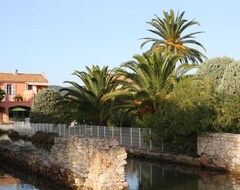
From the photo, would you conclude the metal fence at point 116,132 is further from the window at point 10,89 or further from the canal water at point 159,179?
the window at point 10,89

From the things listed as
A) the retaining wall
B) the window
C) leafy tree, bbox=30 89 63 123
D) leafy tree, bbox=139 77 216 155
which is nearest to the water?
the retaining wall

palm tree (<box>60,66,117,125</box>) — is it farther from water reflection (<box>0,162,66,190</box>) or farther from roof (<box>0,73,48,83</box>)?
roof (<box>0,73,48,83</box>)

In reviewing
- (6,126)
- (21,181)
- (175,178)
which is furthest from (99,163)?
(6,126)

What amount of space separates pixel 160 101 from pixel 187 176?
759 cm

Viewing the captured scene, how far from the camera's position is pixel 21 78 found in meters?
61.4

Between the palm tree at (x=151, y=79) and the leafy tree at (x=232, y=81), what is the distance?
8.51ft

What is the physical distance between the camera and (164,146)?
880 inches

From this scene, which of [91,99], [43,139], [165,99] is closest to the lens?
[165,99]

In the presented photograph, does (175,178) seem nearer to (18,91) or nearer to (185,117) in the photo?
(185,117)

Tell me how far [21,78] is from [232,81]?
142ft

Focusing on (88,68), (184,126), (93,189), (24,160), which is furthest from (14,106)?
(93,189)

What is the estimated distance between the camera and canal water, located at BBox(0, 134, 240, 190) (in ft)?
49.2

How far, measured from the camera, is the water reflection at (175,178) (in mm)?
→ 14891

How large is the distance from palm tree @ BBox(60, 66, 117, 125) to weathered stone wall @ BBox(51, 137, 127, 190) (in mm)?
13772
